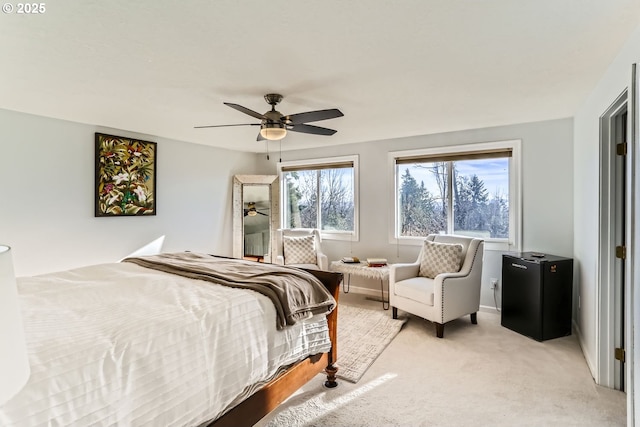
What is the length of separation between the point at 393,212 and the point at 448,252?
118cm

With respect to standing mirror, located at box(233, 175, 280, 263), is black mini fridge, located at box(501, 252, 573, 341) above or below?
below

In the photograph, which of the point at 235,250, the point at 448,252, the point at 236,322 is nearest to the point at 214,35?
the point at 236,322

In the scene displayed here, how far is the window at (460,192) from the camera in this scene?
400 centimetres

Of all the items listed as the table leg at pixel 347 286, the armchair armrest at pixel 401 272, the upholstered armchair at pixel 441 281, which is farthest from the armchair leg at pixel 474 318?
Answer: the table leg at pixel 347 286

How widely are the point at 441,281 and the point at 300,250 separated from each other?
2164 mm

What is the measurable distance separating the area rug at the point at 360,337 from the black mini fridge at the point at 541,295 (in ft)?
3.94

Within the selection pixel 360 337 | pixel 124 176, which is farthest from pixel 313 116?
pixel 124 176

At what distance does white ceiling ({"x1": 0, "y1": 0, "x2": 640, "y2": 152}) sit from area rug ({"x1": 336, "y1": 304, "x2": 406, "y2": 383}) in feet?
7.47

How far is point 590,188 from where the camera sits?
111 inches

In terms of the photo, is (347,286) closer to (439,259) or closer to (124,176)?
(439,259)

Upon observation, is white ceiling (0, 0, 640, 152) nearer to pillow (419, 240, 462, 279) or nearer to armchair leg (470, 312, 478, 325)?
pillow (419, 240, 462, 279)

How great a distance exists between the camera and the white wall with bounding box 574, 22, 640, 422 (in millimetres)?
2172

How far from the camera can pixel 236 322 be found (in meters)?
1.69

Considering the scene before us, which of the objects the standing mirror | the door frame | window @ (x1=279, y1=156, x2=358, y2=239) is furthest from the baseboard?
the standing mirror
